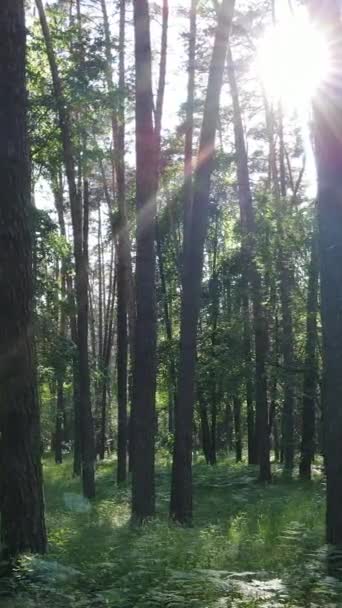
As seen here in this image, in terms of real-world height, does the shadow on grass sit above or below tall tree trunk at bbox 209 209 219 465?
below

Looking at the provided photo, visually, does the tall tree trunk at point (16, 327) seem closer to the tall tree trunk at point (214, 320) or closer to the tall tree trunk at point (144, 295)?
the tall tree trunk at point (144, 295)

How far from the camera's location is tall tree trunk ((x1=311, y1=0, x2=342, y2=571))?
20.0 feet

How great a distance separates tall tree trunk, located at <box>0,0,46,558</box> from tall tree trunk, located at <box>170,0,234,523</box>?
5066 millimetres

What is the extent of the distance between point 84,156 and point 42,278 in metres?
2.96

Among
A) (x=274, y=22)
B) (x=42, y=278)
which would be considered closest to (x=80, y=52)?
(x=42, y=278)

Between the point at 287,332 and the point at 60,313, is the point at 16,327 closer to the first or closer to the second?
the point at 60,313

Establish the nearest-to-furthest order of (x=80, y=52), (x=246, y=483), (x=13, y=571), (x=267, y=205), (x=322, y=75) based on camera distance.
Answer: (x=13, y=571) < (x=322, y=75) < (x=80, y=52) < (x=246, y=483) < (x=267, y=205)

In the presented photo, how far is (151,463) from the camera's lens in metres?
9.92

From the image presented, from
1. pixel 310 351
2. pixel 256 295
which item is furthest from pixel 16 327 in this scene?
pixel 310 351

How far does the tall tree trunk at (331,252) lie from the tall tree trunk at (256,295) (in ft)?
35.8

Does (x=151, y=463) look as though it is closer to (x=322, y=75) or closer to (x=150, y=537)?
(x=150, y=537)

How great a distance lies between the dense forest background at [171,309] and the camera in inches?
215

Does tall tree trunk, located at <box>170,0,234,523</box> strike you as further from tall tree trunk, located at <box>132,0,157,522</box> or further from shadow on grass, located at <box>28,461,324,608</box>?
shadow on grass, located at <box>28,461,324,608</box>

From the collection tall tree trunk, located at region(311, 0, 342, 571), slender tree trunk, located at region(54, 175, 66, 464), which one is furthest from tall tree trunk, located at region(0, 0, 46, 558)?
slender tree trunk, located at region(54, 175, 66, 464)
